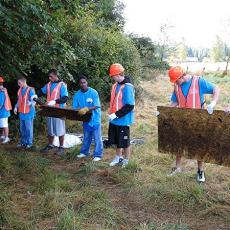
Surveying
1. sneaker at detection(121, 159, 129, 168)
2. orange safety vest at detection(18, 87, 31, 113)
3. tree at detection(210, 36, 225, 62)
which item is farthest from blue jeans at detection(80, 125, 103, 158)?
tree at detection(210, 36, 225, 62)

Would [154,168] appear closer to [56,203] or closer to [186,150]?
[186,150]

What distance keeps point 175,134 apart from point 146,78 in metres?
19.9

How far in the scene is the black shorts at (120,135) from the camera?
731 cm

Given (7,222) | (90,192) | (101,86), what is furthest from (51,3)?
(101,86)

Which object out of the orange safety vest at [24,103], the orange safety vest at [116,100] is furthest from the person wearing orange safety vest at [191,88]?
the orange safety vest at [24,103]

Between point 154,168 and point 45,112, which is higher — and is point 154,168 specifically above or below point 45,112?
below

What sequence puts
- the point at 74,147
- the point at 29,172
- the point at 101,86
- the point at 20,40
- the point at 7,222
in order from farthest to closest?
the point at 101,86 → the point at 74,147 → the point at 20,40 → the point at 29,172 → the point at 7,222

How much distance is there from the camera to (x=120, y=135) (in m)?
7.30

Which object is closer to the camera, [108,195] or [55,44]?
[108,195]

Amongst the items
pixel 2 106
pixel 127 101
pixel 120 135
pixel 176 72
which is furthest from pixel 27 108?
pixel 176 72

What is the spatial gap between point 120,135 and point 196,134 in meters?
2.04

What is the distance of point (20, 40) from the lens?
7.05 metres

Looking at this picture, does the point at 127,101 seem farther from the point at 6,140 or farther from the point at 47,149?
the point at 6,140

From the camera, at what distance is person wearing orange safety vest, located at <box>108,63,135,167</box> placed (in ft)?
23.3
